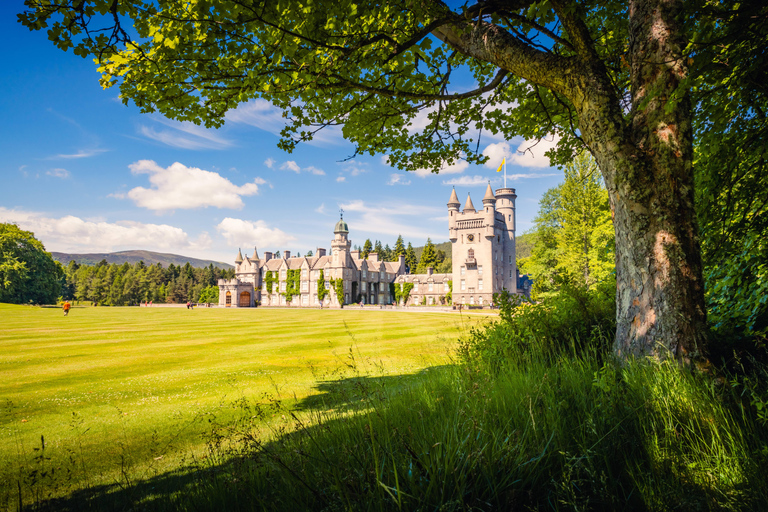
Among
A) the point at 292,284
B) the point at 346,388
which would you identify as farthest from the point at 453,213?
the point at 346,388

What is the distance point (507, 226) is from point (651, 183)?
214ft

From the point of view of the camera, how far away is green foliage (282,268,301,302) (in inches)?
2938

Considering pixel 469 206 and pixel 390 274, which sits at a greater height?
pixel 469 206

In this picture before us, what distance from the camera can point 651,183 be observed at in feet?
13.0

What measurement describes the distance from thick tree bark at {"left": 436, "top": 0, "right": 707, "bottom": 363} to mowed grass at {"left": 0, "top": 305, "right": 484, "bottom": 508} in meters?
2.80

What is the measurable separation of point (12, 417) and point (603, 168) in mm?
9301

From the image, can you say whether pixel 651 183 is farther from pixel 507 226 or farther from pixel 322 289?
pixel 322 289

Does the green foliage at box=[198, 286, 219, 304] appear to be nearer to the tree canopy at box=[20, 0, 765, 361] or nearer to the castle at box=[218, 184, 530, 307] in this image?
the castle at box=[218, 184, 530, 307]

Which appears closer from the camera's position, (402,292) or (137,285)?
(402,292)

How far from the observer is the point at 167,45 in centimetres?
482

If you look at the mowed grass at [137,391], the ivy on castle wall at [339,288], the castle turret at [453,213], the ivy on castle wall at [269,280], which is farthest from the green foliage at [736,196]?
the ivy on castle wall at [269,280]

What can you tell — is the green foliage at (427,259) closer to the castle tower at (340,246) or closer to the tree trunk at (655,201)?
the castle tower at (340,246)

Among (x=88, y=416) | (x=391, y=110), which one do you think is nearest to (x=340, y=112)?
(x=391, y=110)

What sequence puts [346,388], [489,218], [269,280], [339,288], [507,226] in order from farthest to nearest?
[269,280]
[339,288]
[507,226]
[489,218]
[346,388]
